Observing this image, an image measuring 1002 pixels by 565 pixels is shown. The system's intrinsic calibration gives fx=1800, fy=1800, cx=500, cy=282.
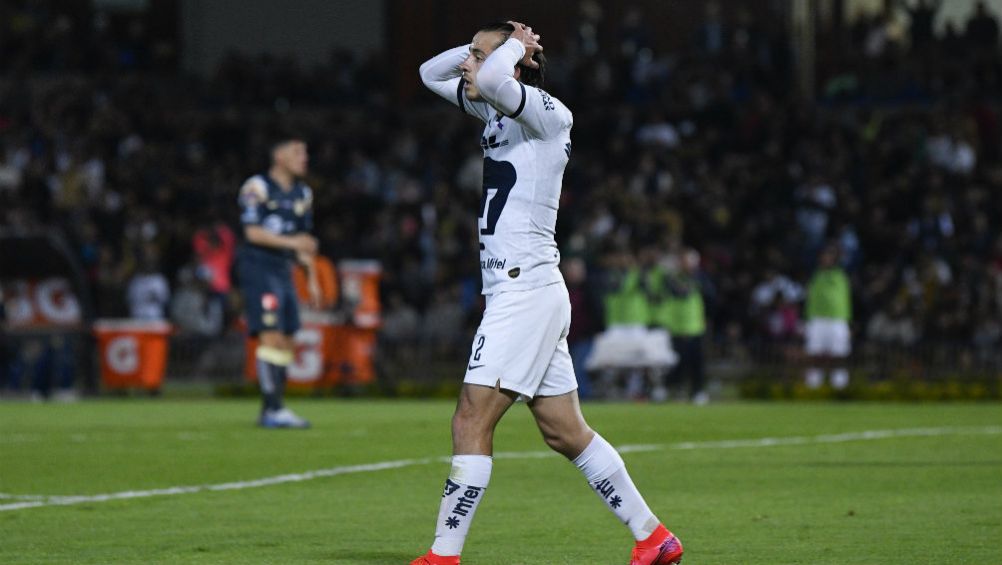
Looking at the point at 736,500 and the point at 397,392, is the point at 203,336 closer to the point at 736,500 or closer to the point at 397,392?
the point at 397,392

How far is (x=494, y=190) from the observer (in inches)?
302

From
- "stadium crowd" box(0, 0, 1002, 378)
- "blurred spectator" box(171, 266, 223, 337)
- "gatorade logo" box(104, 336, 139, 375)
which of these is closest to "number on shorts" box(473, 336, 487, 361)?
"stadium crowd" box(0, 0, 1002, 378)

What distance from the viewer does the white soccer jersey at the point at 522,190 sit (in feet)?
24.7

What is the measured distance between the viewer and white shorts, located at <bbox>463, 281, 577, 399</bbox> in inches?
290

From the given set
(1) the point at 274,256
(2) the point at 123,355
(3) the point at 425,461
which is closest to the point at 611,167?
(2) the point at 123,355

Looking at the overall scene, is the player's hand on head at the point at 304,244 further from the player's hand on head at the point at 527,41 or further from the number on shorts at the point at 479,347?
the number on shorts at the point at 479,347

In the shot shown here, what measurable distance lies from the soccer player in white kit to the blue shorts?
331 inches

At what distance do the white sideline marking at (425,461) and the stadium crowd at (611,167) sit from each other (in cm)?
986

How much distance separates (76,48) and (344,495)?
27.0m

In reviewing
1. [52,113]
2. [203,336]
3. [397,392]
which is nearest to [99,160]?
[52,113]

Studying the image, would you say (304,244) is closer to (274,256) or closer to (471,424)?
(274,256)

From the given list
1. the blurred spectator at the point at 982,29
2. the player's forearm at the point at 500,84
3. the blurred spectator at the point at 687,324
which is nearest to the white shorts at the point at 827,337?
the blurred spectator at the point at 687,324

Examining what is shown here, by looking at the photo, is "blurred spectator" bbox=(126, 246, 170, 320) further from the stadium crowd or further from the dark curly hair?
the dark curly hair

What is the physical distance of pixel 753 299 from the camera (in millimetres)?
27938
